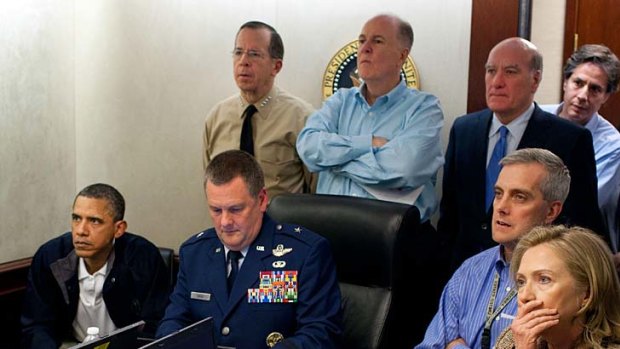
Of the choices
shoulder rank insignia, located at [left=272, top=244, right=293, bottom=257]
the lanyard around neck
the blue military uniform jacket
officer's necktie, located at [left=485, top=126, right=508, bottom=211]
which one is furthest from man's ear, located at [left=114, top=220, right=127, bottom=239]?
the lanyard around neck

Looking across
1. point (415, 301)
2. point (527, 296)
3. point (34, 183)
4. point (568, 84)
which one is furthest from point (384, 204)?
point (34, 183)

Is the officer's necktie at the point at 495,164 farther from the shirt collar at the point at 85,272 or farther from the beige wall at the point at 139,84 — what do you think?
the shirt collar at the point at 85,272

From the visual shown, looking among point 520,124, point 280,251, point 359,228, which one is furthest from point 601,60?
point 280,251

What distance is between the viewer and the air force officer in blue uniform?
2574 mm

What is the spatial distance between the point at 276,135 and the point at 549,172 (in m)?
1.45

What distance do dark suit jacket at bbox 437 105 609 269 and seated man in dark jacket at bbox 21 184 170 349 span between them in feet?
3.84

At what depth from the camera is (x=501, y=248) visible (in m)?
2.58

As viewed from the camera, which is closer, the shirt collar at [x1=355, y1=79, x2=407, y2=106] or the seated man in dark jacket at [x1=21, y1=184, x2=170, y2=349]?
the seated man in dark jacket at [x1=21, y1=184, x2=170, y2=349]

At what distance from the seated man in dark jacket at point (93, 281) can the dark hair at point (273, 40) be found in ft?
3.26

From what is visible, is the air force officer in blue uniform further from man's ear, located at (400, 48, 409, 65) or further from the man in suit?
man's ear, located at (400, 48, 409, 65)

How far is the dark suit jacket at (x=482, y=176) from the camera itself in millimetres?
3018

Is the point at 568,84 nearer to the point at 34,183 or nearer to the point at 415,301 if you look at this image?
the point at 415,301

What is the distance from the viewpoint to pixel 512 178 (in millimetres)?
2613

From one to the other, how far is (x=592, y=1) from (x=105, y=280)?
238cm
